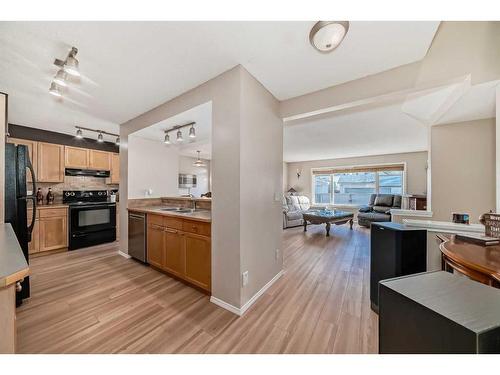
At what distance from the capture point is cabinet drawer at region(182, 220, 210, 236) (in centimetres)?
209

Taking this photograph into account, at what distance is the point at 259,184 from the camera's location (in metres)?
2.11

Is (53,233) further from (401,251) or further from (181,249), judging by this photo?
(401,251)

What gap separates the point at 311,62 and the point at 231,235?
175 cm

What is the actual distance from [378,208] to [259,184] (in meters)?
5.69

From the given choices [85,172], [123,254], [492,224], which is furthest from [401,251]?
[85,172]

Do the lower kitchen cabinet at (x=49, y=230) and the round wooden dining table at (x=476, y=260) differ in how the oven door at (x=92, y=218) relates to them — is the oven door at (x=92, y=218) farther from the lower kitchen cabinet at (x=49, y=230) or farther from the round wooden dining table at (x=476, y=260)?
the round wooden dining table at (x=476, y=260)

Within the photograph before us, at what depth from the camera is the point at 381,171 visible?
22.1ft

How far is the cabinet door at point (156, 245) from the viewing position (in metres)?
2.66

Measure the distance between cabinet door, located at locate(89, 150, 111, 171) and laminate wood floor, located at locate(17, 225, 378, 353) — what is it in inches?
85.6

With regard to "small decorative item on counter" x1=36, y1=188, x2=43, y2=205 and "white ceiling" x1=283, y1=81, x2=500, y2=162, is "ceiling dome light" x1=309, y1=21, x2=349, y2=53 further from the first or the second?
"small decorative item on counter" x1=36, y1=188, x2=43, y2=205

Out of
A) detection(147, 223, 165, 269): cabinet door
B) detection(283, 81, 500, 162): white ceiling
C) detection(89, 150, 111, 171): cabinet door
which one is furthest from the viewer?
detection(89, 150, 111, 171): cabinet door

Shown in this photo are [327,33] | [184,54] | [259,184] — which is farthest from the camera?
[259,184]

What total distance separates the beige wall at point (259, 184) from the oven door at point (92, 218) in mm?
3635

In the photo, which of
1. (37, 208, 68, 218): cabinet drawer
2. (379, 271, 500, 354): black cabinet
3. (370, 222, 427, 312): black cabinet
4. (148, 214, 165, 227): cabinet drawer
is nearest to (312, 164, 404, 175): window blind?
(370, 222, 427, 312): black cabinet
